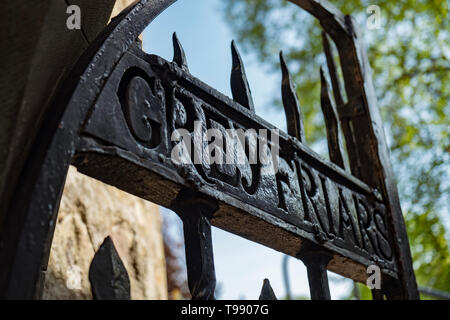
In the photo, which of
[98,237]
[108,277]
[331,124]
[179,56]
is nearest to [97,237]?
[98,237]

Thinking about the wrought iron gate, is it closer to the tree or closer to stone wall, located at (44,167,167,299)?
stone wall, located at (44,167,167,299)

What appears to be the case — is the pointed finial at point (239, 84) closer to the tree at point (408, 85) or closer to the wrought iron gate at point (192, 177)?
the wrought iron gate at point (192, 177)

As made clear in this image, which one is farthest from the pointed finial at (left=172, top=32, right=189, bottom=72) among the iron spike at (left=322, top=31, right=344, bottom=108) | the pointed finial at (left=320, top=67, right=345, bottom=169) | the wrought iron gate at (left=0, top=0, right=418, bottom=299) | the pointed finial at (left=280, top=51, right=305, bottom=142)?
the iron spike at (left=322, top=31, right=344, bottom=108)

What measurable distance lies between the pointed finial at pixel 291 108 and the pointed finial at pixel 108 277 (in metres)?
0.70

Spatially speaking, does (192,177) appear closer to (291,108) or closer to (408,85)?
(291,108)

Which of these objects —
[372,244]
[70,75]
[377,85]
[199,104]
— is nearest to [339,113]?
[372,244]

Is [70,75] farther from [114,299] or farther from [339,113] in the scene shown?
[339,113]

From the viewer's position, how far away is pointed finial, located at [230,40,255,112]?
4.00ft

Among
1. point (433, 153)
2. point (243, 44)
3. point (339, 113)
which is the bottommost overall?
point (339, 113)

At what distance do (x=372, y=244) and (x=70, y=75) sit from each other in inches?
36.6

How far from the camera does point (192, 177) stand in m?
0.94

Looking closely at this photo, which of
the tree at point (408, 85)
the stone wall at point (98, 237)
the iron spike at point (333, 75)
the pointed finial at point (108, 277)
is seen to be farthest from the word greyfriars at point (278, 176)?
the tree at point (408, 85)

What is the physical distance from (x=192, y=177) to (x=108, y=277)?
0.25 meters

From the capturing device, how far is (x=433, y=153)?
5.01 meters
